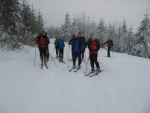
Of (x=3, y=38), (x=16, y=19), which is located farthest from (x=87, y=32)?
(x=3, y=38)

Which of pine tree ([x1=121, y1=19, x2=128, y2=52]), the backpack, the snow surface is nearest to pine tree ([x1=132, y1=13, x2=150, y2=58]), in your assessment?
pine tree ([x1=121, y1=19, x2=128, y2=52])

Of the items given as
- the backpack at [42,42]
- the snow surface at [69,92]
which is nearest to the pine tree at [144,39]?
the snow surface at [69,92]

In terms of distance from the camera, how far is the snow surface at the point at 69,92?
5387 millimetres

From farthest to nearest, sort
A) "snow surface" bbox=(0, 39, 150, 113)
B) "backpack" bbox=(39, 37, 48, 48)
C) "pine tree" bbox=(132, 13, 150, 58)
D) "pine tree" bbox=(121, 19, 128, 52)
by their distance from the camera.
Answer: "pine tree" bbox=(121, 19, 128, 52) < "pine tree" bbox=(132, 13, 150, 58) < "backpack" bbox=(39, 37, 48, 48) < "snow surface" bbox=(0, 39, 150, 113)

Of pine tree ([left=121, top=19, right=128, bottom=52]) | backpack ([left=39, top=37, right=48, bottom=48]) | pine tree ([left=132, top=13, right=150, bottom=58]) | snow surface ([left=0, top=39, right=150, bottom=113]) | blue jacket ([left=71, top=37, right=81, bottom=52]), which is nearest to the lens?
snow surface ([left=0, top=39, right=150, bottom=113])

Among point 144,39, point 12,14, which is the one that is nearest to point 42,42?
point 12,14

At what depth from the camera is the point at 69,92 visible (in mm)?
6434

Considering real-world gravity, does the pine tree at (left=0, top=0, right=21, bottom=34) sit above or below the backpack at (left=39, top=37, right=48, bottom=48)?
above

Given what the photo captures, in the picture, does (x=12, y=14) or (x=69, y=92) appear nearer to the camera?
(x=69, y=92)

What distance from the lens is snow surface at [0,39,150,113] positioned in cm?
539

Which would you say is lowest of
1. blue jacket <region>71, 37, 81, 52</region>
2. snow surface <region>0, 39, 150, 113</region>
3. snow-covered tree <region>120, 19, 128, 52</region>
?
snow surface <region>0, 39, 150, 113</region>

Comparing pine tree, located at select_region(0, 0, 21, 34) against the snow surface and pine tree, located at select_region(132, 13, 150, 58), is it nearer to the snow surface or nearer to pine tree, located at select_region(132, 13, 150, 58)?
the snow surface

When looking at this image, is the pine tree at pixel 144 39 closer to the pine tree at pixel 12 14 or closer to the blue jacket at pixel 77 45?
the pine tree at pixel 12 14

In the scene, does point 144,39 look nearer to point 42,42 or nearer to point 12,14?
point 12,14
